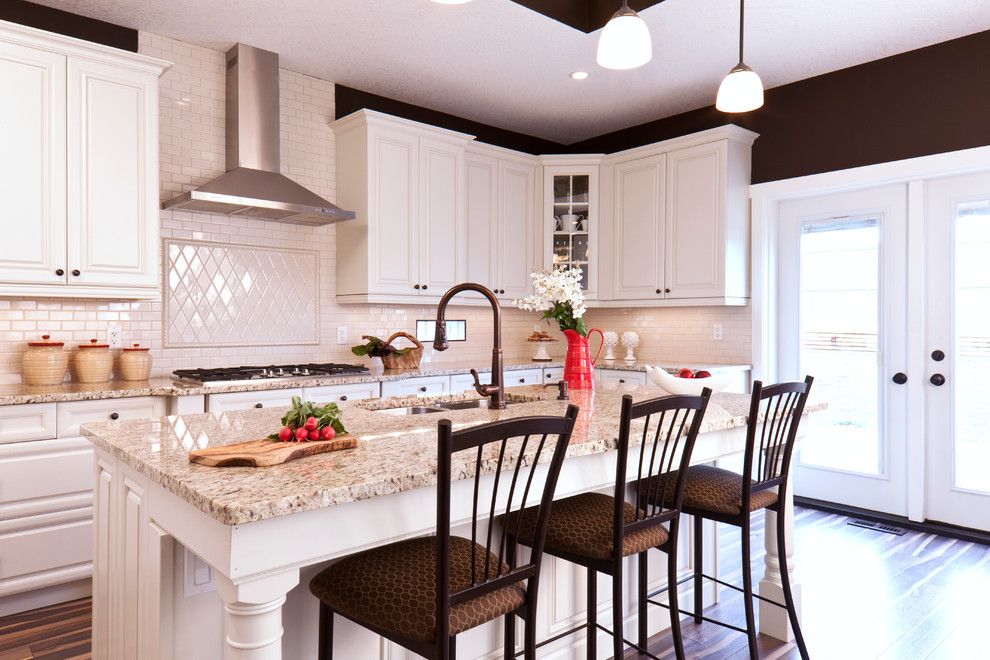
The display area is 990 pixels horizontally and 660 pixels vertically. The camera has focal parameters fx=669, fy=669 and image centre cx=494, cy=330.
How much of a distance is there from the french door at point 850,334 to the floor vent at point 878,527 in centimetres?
17

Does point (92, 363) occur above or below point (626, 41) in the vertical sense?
below

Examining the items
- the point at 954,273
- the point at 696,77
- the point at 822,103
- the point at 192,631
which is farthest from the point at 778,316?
the point at 192,631

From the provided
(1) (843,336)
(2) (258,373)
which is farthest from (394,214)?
(1) (843,336)

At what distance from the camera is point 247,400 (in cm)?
350

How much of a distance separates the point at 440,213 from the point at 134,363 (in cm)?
222

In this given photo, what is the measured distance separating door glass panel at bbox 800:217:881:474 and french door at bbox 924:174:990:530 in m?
0.32

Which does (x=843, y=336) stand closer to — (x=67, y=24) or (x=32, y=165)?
(x=32, y=165)

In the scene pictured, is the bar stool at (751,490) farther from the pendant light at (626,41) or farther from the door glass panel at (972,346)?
the door glass panel at (972,346)

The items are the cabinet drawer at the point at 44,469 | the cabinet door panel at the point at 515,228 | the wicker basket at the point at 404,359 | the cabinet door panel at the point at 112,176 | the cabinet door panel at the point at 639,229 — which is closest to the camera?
the cabinet drawer at the point at 44,469

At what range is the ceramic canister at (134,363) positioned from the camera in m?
3.58

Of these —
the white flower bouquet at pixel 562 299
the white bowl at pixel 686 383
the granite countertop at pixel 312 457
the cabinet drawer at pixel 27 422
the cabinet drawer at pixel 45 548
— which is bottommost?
the cabinet drawer at pixel 45 548

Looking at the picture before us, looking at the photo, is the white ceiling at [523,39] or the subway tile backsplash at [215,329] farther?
the subway tile backsplash at [215,329]

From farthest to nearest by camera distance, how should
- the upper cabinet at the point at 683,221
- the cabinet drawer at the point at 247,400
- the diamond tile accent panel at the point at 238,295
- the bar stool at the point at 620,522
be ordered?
the upper cabinet at the point at 683,221
the diamond tile accent panel at the point at 238,295
the cabinet drawer at the point at 247,400
the bar stool at the point at 620,522

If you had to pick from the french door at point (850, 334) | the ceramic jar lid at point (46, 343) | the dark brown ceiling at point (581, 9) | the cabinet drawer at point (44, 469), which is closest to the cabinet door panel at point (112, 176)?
the ceramic jar lid at point (46, 343)
